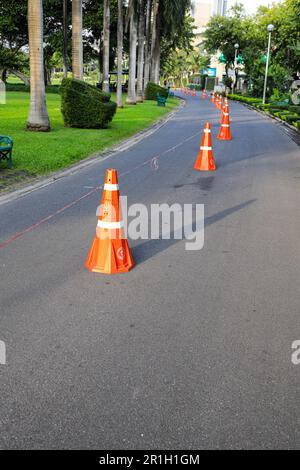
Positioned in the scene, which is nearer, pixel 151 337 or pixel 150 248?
pixel 151 337

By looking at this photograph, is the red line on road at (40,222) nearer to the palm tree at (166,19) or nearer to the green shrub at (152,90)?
the palm tree at (166,19)

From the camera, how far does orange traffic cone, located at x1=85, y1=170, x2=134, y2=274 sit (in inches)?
216

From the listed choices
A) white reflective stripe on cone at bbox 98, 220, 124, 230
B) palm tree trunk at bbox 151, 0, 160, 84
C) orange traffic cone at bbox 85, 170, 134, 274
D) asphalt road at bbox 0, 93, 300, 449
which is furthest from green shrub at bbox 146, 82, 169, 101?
white reflective stripe on cone at bbox 98, 220, 124, 230

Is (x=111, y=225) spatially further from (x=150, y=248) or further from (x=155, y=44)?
(x=155, y=44)

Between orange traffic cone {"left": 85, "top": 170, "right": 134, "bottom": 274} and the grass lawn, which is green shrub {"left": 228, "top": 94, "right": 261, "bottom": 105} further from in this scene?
orange traffic cone {"left": 85, "top": 170, "right": 134, "bottom": 274}

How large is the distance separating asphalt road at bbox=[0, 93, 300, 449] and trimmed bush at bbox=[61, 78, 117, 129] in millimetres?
11301

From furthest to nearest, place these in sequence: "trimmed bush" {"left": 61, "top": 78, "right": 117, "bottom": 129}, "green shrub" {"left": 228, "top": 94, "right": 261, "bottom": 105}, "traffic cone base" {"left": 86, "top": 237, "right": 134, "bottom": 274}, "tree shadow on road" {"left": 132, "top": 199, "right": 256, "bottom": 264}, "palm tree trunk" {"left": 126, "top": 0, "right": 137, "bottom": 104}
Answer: "green shrub" {"left": 228, "top": 94, "right": 261, "bottom": 105} → "palm tree trunk" {"left": 126, "top": 0, "right": 137, "bottom": 104} → "trimmed bush" {"left": 61, "top": 78, "right": 117, "bottom": 129} → "tree shadow on road" {"left": 132, "top": 199, "right": 256, "bottom": 264} → "traffic cone base" {"left": 86, "top": 237, "right": 134, "bottom": 274}

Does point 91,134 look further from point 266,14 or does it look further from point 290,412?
point 266,14

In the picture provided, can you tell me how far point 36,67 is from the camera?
1623cm

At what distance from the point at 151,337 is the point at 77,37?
20.3m

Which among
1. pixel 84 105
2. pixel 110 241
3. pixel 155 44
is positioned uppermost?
pixel 155 44

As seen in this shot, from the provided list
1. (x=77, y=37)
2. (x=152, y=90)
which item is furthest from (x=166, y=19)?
(x=77, y=37)

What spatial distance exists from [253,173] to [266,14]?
59.0 m
